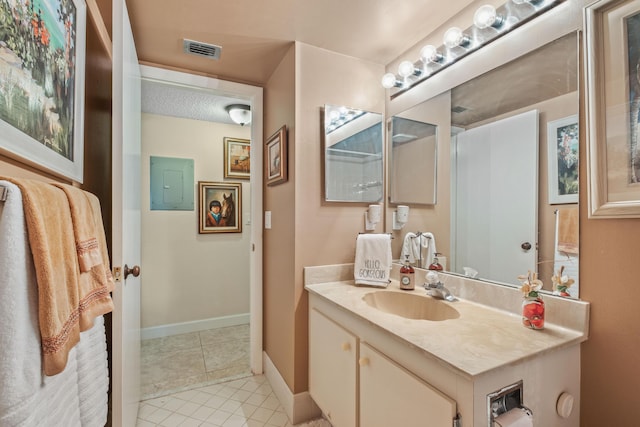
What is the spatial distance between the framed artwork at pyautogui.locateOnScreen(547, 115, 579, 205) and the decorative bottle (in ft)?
2.28

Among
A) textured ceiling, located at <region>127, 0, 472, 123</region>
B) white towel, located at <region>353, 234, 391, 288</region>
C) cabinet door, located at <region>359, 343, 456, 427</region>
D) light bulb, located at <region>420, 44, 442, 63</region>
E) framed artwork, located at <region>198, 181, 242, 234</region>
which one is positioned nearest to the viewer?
cabinet door, located at <region>359, 343, 456, 427</region>

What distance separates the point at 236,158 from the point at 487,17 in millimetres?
2546

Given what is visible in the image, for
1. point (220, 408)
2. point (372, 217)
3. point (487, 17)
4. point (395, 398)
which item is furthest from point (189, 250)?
point (487, 17)

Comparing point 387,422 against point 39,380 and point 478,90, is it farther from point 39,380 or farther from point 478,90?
point 478,90

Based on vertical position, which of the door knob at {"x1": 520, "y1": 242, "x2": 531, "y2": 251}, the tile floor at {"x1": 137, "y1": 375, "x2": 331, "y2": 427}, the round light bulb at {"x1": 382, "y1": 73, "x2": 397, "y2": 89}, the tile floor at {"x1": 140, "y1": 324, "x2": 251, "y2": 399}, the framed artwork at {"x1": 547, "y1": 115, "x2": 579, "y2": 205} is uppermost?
Result: the round light bulb at {"x1": 382, "y1": 73, "x2": 397, "y2": 89}

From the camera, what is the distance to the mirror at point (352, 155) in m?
1.71

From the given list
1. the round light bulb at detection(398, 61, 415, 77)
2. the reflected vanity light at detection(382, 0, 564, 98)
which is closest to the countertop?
the reflected vanity light at detection(382, 0, 564, 98)

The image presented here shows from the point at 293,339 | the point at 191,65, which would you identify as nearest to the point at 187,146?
the point at 191,65

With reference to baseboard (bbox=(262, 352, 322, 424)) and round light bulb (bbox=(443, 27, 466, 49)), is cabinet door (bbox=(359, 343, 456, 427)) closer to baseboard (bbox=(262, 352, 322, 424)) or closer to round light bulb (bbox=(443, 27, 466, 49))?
baseboard (bbox=(262, 352, 322, 424))

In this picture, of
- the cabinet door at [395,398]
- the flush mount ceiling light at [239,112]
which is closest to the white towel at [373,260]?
the cabinet door at [395,398]

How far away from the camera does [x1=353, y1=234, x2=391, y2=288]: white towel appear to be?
5.24 feet

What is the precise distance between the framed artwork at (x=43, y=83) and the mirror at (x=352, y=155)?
3.76 feet

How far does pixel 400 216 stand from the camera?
178 centimetres

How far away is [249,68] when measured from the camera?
1.95 m
